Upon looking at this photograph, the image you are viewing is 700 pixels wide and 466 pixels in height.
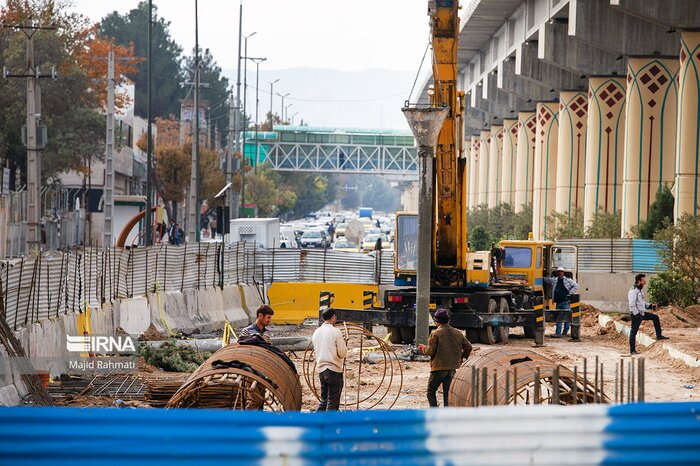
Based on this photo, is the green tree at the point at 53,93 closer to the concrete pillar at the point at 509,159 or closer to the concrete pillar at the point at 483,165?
the concrete pillar at the point at 509,159

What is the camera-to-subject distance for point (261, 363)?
13734 millimetres

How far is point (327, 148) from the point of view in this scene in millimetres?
143125

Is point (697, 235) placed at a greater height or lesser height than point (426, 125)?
lesser

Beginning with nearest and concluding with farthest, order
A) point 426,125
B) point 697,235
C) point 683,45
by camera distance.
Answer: point 426,125, point 697,235, point 683,45

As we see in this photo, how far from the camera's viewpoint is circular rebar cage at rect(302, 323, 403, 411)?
57.4 ft

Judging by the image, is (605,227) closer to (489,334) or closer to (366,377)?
(489,334)

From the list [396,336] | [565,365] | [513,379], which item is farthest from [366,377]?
[513,379]

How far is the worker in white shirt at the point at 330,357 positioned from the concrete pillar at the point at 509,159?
64.5 metres

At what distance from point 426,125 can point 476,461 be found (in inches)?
635

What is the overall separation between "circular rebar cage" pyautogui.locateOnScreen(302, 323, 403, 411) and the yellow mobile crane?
133cm

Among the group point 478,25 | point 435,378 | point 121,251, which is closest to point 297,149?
point 478,25

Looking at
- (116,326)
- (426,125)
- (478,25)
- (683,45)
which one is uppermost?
(478,25)

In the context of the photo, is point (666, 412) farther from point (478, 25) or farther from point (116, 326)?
point (478, 25)

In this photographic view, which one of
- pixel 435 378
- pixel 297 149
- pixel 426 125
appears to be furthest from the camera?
pixel 297 149
